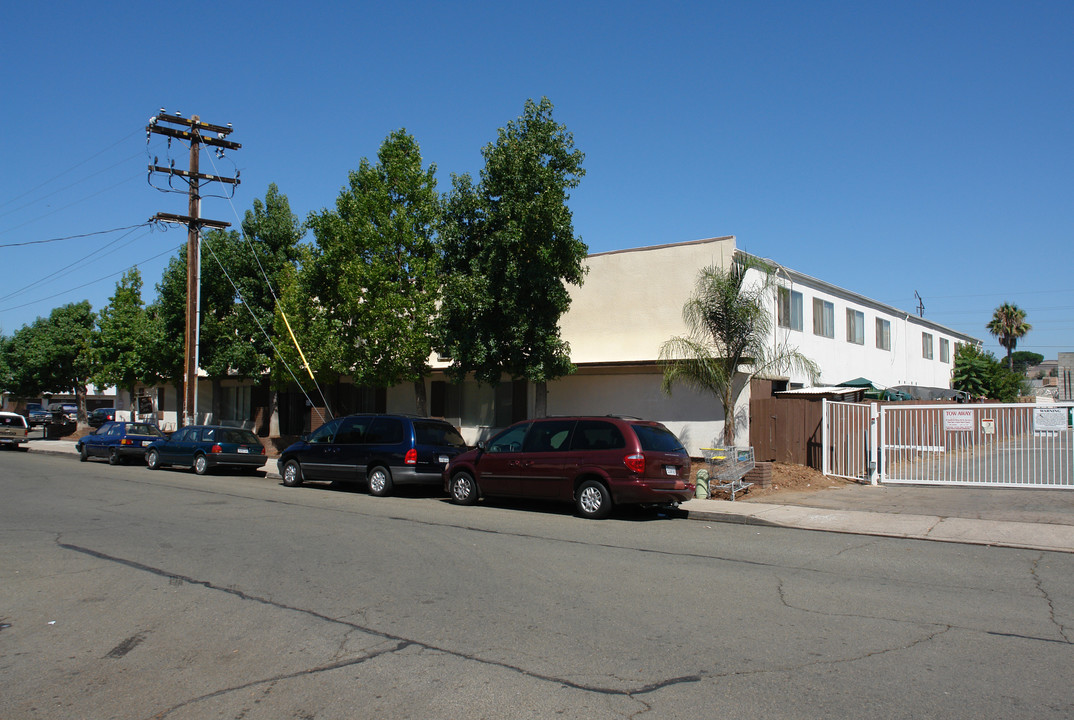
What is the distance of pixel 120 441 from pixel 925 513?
23.6 metres

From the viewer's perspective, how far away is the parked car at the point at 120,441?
25.6 m

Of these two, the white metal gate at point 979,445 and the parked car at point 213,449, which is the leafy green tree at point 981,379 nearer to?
the white metal gate at point 979,445

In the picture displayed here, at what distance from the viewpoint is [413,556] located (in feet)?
31.0

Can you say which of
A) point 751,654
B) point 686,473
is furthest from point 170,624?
point 686,473

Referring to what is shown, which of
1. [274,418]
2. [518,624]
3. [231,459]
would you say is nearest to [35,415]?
[274,418]

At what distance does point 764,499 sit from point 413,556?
8264 mm

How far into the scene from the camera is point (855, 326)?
28578 millimetres

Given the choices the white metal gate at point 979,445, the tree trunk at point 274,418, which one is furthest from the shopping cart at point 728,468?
the tree trunk at point 274,418

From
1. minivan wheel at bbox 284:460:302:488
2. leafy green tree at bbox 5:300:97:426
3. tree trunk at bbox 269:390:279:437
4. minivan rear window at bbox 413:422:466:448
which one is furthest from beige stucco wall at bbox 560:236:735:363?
leafy green tree at bbox 5:300:97:426

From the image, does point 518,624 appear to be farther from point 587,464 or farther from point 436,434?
point 436,434

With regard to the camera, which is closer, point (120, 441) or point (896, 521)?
point (896, 521)

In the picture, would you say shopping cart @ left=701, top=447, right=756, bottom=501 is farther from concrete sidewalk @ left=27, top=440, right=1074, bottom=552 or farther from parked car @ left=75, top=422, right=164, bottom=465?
parked car @ left=75, top=422, right=164, bottom=465

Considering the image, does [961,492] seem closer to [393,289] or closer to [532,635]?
[532,635]

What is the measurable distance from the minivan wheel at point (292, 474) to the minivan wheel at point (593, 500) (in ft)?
26.9
